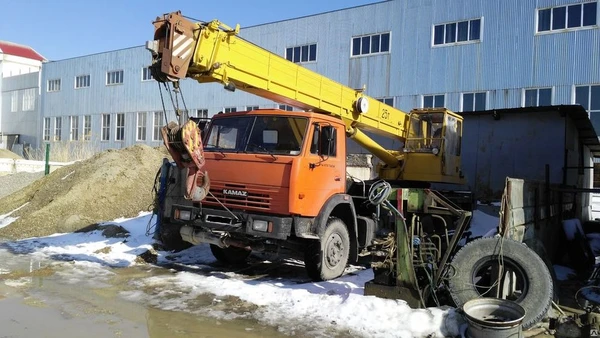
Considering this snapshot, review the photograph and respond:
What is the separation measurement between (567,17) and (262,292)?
20.5 metres

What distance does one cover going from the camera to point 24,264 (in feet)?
28.1

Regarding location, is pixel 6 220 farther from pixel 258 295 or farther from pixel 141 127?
pixel 141 127

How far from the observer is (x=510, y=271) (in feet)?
20.3

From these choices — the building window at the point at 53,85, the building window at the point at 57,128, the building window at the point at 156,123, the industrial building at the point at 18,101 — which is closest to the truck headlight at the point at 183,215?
the building window at the point at 156,123

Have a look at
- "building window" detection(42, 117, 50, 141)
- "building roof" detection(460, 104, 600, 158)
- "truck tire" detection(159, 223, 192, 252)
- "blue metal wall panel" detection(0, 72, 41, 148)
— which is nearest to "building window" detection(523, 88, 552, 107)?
"building roof" detection(460, 104, 600, 158)

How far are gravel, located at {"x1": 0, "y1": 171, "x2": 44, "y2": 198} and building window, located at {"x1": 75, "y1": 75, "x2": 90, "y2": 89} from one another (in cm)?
2505

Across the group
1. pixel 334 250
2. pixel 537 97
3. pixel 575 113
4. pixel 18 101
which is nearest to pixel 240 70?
pixel 334 250

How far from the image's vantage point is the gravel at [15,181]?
17.5 metres

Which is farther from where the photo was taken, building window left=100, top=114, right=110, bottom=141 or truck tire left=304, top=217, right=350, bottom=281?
building window left=100, top=114, right=110, bottom=141

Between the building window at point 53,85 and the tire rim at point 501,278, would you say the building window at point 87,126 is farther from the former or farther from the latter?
the tire rim at point 501,278

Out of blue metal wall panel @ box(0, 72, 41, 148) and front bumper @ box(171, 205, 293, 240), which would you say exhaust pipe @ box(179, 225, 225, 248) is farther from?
blue metal wall panel @ box(0, 72, 41, 148)

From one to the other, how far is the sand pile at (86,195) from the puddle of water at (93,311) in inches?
154

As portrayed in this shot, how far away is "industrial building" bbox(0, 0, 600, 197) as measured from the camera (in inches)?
834

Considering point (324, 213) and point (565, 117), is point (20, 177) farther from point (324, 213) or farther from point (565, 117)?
point (565, 117)
